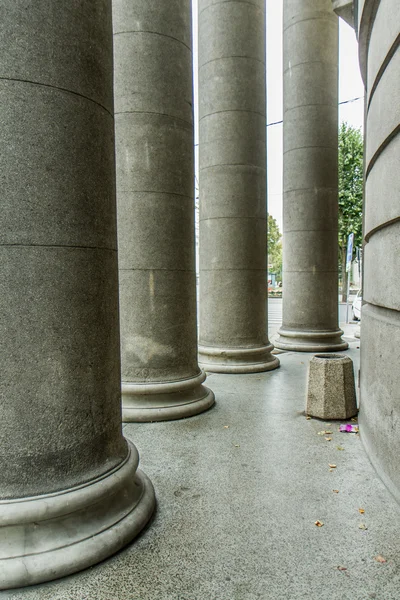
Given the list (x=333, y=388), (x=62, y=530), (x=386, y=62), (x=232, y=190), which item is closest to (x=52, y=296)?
(x=62, y=530)

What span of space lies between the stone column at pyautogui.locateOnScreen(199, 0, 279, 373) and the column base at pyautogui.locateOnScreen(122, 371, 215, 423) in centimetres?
421

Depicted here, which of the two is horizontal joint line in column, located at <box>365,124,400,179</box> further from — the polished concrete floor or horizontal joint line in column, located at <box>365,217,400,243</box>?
the polished concrete floor

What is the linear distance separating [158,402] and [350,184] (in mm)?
44365

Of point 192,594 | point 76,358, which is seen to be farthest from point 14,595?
point 76,358

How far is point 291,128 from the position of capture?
59.6 feet

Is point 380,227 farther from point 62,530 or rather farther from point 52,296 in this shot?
point 62,530

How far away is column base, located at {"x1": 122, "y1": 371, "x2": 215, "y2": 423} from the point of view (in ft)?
29.1

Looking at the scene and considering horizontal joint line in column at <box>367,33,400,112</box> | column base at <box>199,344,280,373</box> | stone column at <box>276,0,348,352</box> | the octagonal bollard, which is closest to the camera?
horizontal joint line in column at <box>367,33,400,112</box>

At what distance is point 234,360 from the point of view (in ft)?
44.9

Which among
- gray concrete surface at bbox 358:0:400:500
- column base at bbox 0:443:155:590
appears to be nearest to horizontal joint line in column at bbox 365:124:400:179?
gray concrete surface at bbox 358:0:400:500

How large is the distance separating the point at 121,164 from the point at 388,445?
20.9 ft

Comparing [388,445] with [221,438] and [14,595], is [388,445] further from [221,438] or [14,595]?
[14,595]

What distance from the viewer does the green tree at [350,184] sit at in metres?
47.7

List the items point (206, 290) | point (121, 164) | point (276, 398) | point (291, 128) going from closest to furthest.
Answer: point (121, 164) < point (276, 398) < point (206, 290) < point (291, 128)
